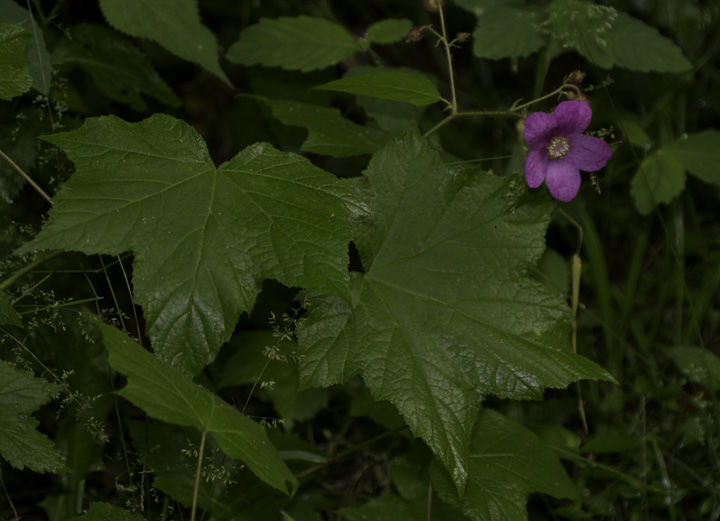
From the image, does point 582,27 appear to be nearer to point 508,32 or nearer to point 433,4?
point 508,32

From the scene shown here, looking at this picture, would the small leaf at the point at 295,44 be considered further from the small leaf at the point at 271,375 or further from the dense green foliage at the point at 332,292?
the small leaf at the point at 271,375

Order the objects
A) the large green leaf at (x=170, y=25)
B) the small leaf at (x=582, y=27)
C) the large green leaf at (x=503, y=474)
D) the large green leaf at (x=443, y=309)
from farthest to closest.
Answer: the small leaf at (x=582, y=27) → the large green leaf at (x=170, y=25) → the large green leaf at (x=503, y=474) → the large green leaf at (x=443, y=309)

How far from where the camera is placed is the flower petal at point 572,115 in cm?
211

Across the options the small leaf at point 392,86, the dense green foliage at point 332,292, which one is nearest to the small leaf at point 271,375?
the dense green foliage at point 332,292

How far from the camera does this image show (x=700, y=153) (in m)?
2.89

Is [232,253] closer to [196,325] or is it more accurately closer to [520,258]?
[196,325]

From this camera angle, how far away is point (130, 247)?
1.80m

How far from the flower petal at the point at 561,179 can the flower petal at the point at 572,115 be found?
4.5 inches

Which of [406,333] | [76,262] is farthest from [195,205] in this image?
[76,262]

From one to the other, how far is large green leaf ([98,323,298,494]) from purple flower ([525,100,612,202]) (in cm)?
123

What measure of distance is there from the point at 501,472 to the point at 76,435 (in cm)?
158

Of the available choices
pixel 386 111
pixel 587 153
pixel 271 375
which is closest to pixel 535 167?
pixel 587 153

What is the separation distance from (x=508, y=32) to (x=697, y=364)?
168 cm

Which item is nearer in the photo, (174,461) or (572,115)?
(572,115)
